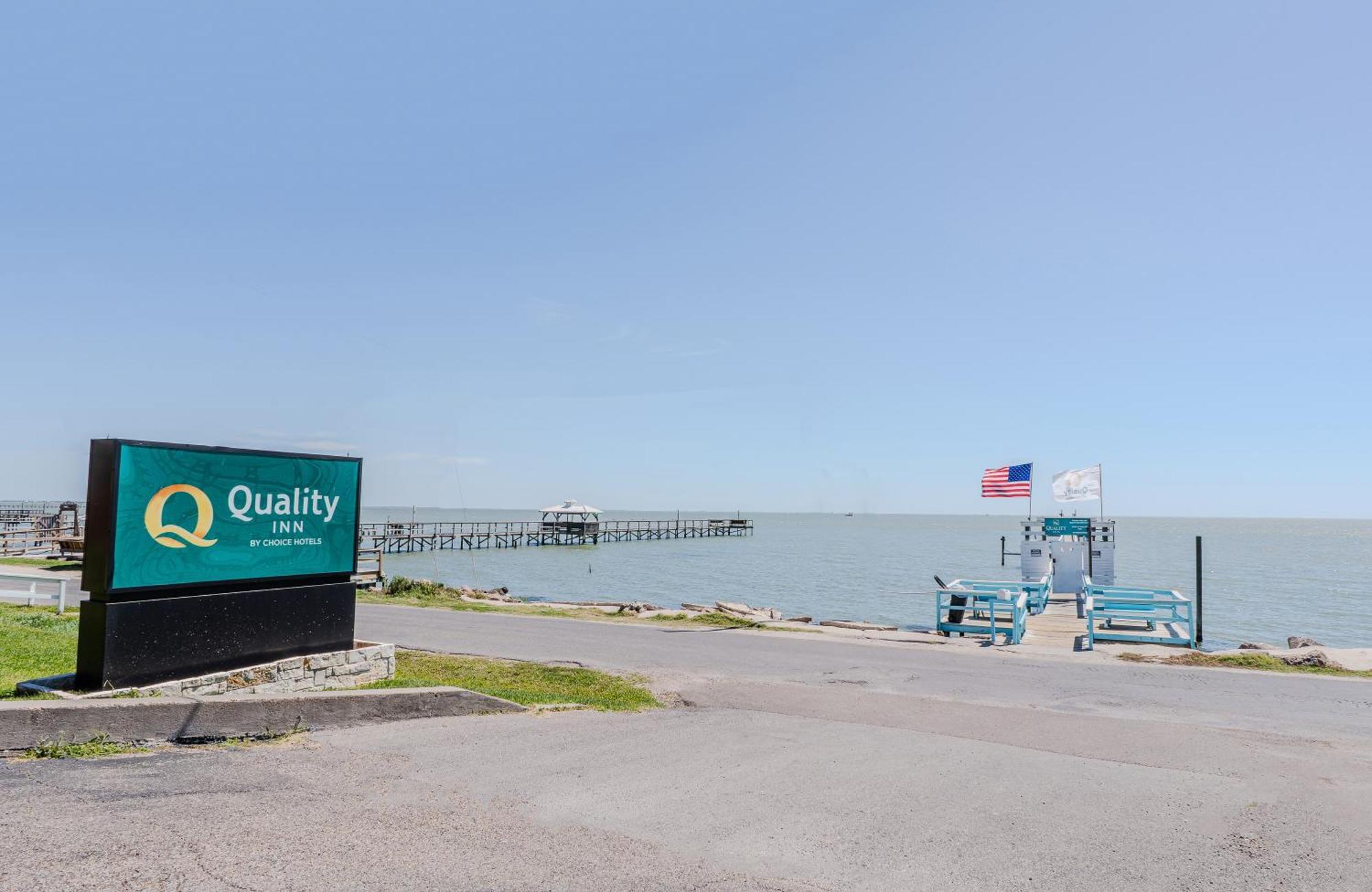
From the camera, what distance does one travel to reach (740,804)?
637 centimetres

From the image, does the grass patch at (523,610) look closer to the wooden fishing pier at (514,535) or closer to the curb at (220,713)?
the curb at (220,713)

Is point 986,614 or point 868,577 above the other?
point 986,614

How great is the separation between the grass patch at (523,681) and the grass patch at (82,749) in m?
3.07

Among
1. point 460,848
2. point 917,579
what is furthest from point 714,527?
point 460,848

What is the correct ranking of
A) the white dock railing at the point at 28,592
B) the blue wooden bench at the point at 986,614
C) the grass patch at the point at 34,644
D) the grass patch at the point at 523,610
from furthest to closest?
the grass patch at the point at 523,610 → the blue wooden bench at the point at 986,614 → the white dock railing at the point at 28,592 → the grass patch at the point at 34,644

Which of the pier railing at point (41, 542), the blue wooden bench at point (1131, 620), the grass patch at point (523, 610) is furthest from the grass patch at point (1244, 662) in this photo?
the pier railing at point (41, 542)

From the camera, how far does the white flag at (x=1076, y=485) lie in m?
31.5

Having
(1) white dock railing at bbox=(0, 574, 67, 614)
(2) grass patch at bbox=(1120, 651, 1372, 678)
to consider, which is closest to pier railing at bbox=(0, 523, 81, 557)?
(1) white dock railing at bbox=(0, 574, 67, 614)

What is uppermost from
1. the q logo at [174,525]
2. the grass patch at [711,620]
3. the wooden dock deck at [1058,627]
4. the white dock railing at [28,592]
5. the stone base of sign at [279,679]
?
the q logo at [174,525]

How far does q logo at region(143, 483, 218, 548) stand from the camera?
8.85 meters

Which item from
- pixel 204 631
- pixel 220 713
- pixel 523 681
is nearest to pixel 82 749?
pixel 220 713

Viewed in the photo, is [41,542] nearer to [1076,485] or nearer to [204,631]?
[204,631]

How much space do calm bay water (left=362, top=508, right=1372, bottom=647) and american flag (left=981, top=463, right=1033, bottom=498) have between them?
532 centimetres

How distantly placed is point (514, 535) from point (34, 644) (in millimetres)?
74018
